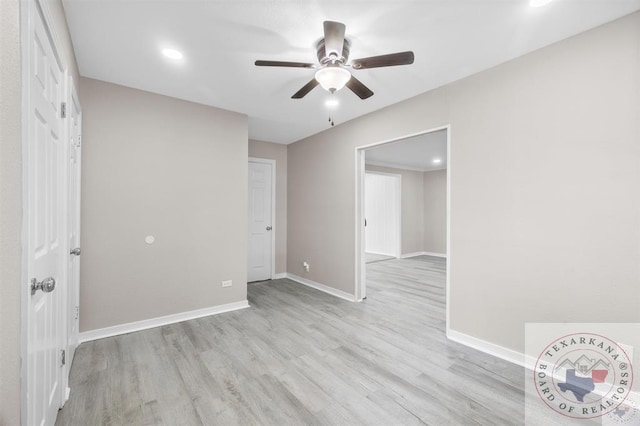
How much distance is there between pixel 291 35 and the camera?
211cm

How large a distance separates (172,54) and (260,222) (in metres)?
3.19

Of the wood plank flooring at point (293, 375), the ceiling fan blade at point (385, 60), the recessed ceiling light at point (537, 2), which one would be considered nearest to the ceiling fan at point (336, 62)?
the ceiling fan blade at point (385, 60)

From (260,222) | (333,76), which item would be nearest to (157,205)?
(260,222)

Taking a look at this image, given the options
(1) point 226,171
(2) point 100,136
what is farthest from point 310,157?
(2) point 100,136

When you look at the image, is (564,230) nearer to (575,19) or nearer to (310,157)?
(575,19)

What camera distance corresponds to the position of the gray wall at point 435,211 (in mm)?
7879

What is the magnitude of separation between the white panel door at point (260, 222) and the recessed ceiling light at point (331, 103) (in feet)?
6.90

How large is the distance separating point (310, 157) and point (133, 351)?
3537 mm

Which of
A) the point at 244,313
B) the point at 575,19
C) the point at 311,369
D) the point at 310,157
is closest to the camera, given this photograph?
the point at 575,19

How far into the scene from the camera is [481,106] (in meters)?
2.64

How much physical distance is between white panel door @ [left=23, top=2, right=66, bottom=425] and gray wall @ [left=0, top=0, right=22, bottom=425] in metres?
0.10

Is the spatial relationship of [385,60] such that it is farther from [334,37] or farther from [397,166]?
[397,166]

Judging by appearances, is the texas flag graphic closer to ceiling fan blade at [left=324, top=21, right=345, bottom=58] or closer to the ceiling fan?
the ceiling fan

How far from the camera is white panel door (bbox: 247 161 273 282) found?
5.09 meters
